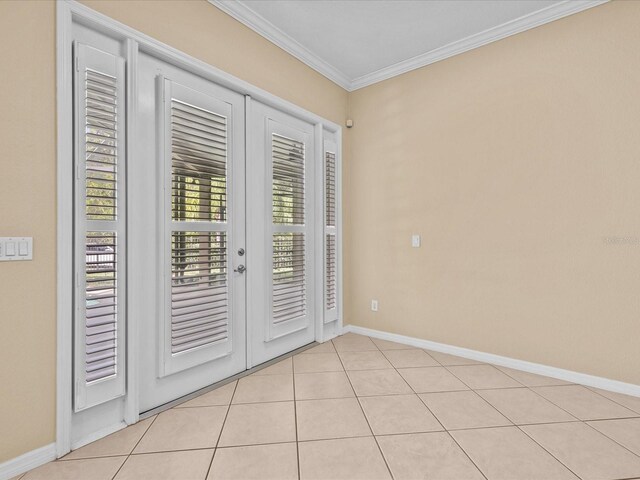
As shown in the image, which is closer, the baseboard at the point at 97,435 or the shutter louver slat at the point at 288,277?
the baseboard at the point at 97,435

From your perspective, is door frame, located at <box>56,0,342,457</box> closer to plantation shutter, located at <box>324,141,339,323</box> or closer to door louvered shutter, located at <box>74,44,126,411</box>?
door louvered shutter, located at <box>74,44,126,411</box>

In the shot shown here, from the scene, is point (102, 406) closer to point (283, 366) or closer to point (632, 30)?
point (283, 366)

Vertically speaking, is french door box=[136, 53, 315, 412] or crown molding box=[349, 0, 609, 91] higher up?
crown molding box=[349, 0, 609, 91]

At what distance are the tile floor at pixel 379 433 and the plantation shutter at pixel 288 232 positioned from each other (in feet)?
1.83

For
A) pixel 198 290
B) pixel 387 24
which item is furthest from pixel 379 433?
pixel 387 24

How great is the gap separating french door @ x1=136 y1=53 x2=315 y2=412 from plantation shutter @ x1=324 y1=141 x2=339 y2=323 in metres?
0.36

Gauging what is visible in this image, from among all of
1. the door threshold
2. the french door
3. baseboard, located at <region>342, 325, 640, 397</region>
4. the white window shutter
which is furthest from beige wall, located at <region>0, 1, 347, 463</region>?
baseboard, located at <region>342, 325, 640, 397</region>

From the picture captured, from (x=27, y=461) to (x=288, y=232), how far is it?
83.8 inches

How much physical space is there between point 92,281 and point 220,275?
81 centimetres

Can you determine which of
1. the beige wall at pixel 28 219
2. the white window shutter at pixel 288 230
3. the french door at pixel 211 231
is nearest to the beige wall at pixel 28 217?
the beige wall at pixel 28 219

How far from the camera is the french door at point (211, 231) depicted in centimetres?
203

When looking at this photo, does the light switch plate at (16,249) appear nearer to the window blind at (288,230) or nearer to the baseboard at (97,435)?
the baseboard at (97,435)

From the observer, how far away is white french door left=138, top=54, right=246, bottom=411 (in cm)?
203

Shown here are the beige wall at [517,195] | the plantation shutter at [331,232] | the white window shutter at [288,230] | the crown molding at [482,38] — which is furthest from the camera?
the plantation shutter at [331,232]
